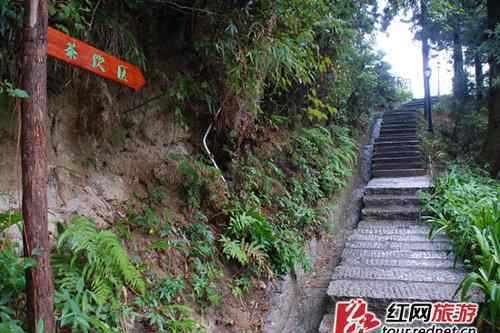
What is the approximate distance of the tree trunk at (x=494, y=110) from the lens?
7.00 metres

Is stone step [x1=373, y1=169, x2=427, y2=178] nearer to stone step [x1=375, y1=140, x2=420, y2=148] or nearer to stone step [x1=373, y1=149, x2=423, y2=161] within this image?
stone step [x1=373, y1=149, x2=423, y2=161]

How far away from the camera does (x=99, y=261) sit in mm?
1889

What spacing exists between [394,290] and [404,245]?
1443 millimetres

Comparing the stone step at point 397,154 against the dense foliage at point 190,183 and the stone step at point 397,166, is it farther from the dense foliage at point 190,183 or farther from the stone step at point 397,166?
the dense foliage at point 190,183

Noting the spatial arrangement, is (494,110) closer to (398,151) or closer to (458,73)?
(398,151)

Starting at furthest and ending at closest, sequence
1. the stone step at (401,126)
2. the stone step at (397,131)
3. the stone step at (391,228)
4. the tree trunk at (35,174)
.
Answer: the stone step at (401,126) → the stone step at (397,131) → the stone step at (391,228) → the tree trunk at (35,174)

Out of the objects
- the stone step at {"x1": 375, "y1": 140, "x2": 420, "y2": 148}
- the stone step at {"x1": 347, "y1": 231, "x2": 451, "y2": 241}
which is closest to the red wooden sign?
the stone step at {"x1": 347, "y1": 231, "x2": 451, "y2": 241}

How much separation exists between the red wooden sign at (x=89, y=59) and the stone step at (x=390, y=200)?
471 centimetres

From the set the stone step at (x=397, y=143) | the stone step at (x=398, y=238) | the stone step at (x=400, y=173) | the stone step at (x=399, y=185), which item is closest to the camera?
the stone step at (x=398, y=238)

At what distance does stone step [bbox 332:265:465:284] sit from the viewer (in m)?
3.35

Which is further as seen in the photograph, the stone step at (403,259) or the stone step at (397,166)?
the stone step at (397,166)

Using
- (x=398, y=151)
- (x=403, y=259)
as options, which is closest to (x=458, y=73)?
(x=398, y=151)

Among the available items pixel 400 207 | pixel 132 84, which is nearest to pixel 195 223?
pixel 132 84

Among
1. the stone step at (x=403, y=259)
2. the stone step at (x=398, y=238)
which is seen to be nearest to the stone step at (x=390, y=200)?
the stone step at (x=398, y=238)
